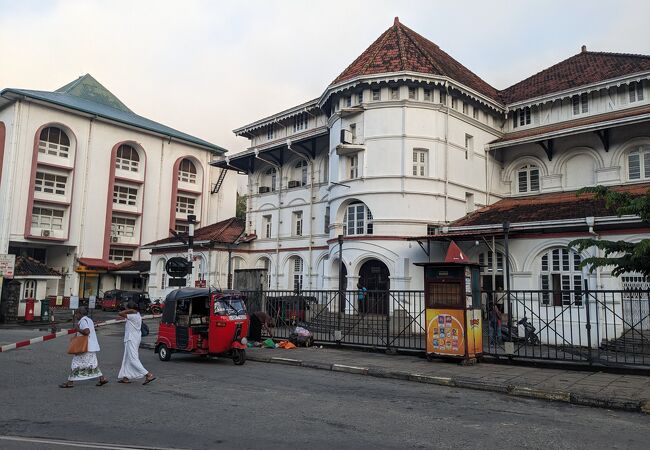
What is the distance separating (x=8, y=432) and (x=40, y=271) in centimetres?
2816

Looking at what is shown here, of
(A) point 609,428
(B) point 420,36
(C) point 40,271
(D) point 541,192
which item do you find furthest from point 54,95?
(A) point 609,428

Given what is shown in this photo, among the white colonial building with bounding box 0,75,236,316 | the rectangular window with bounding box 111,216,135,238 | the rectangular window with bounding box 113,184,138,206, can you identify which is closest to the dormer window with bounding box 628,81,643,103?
the white colonial building with bounding box 0,75,236,316

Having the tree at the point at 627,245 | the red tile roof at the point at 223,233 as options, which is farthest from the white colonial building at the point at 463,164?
the tree at the point at 627,245

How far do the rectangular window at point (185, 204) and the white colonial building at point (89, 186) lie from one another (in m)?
0.11

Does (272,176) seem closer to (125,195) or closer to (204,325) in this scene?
(125,195)

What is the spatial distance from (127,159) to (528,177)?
36212mm

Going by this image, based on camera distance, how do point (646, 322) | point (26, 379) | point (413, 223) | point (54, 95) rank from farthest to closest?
point (54, 95) < point (413, 223) < point (646, 322) < point (26, 379)

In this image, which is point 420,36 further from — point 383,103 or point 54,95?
point 54,95

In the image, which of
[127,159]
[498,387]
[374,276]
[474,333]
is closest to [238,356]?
[474,333]

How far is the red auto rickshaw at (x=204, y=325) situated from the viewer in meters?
13.7

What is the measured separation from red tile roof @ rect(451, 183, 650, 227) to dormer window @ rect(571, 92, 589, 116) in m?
4.62

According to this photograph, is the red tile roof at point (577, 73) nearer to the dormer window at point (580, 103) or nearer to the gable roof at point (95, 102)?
the dormer window at point (580, 103)

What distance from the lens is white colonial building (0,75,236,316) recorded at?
41.1 meters

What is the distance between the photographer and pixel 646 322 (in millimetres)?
16375
